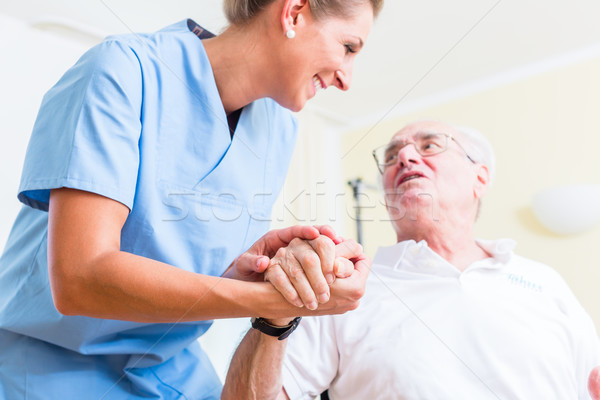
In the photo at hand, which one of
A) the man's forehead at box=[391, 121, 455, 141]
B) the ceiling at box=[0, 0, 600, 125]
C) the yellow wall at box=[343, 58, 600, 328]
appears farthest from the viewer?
the yellow wall at box=[343, 58, 600, 328]

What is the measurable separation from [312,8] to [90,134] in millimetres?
499

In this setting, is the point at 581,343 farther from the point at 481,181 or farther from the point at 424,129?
the point at 424,129

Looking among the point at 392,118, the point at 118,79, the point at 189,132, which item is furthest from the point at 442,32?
the point at 118,79

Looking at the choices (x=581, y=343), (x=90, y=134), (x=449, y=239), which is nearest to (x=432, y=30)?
(x=449, y=239)

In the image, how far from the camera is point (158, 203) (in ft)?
2.66

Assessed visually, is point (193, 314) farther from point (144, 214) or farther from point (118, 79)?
point (118, 79)

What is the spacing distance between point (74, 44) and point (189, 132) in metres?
1.31

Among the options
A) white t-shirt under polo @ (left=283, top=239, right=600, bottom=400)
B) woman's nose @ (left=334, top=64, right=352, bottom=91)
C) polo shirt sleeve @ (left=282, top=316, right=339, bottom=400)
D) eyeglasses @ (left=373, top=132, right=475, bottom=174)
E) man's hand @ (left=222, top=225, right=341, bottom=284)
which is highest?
woman's nose @ (left=334, top=64, right=352, bottom=91)

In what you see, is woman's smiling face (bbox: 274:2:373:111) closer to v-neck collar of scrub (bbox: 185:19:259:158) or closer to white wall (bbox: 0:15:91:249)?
v-neck collar of scrub (bbox: 185:19:259:158)

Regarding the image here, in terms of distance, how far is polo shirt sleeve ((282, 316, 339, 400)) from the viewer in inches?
42.7

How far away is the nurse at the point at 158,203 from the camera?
2.00ft

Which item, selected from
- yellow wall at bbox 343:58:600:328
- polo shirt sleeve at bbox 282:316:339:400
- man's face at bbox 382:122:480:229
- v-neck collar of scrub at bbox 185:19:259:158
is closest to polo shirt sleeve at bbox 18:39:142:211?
v-neck collar of scrub at bbox 185:19:259:158

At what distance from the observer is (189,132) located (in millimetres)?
895

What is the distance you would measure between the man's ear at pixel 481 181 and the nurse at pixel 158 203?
619 mm
